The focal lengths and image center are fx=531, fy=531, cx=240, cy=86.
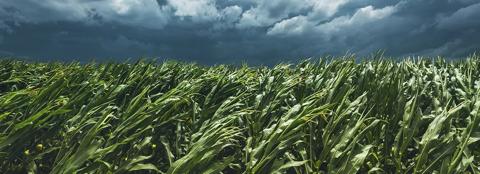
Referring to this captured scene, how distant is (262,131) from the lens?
4082 millimetres

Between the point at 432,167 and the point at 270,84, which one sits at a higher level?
the point at 270,84

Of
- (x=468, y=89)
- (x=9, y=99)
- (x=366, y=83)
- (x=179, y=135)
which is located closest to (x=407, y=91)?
(x=366, y=83)

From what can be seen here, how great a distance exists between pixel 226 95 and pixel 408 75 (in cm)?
216

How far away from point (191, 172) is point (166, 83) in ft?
9.82

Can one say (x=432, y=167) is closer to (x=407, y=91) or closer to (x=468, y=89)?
(x=407, y=91)

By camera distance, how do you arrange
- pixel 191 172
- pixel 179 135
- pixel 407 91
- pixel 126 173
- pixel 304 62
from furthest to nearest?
pixel 304 62 < pixel 407 91 < pixel 179 135 < pixel 126 173 < pixel 191 172

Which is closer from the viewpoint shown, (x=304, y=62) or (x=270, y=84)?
(x=270, y=84)

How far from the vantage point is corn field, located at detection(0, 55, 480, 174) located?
358cm

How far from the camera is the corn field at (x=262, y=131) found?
11.8 feet

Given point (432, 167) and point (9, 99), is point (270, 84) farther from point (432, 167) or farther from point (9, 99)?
point (9, 99)

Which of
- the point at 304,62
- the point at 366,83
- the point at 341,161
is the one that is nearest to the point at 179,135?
the point at 341,161

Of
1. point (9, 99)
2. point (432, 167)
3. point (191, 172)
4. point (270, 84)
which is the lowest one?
point (432, 167)

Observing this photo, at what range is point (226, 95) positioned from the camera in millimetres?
5469

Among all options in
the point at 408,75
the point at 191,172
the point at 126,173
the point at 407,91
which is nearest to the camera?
the point at 191,172
